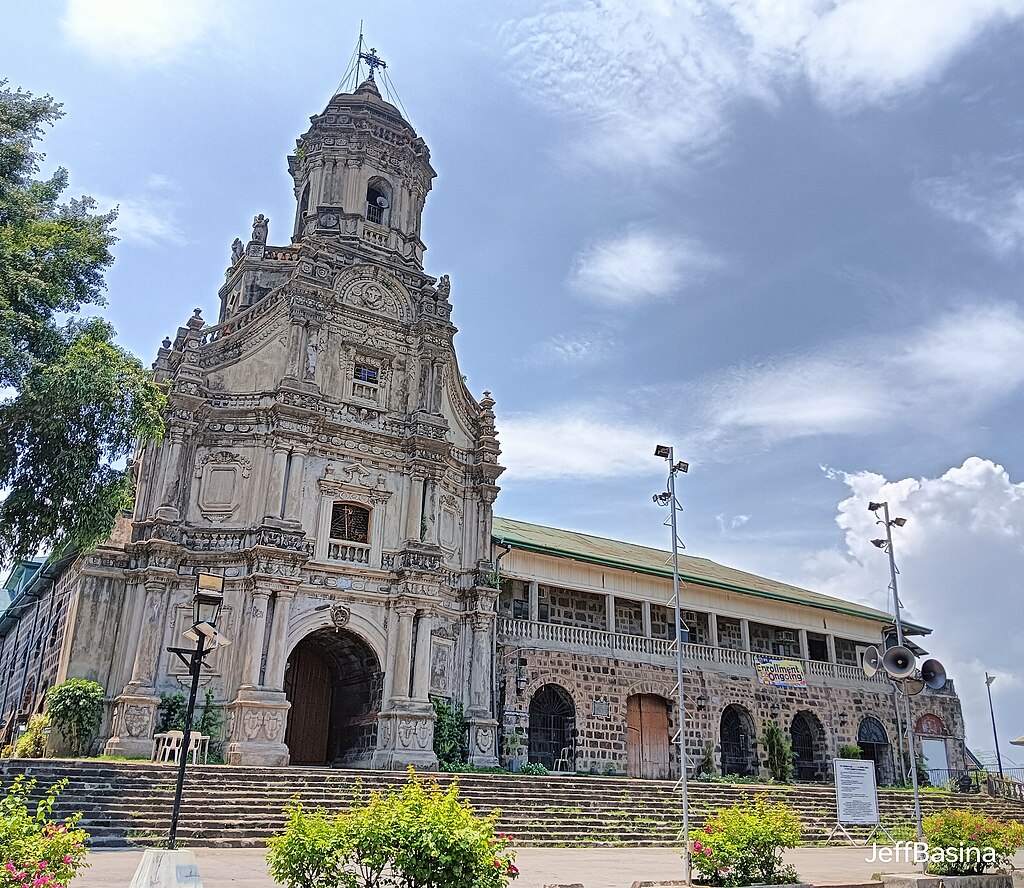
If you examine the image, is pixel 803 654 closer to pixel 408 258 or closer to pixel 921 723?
pixel 921 723

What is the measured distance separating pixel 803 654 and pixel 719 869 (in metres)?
27.7

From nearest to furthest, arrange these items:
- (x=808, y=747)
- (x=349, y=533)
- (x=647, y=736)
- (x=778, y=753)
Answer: (x=349, y=533) < (x=647, y=736) < (x=778, y=753) < (x=808, y=747)

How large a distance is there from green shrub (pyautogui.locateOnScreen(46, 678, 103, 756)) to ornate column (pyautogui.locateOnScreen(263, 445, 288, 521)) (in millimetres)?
5682

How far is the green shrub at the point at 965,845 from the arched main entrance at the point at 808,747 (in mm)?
22283

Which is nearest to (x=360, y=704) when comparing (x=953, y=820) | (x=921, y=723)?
A: (x=953, y=820)

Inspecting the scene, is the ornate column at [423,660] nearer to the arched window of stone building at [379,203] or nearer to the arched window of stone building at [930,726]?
the arched window of stone building at [379,203]

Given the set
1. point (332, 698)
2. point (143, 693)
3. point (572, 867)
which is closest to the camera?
point (572, 867)

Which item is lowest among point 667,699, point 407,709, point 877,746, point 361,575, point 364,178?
point 877,746

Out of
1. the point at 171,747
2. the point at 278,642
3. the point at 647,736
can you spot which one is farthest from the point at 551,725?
the point at 171,747

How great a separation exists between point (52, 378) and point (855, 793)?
16.7m

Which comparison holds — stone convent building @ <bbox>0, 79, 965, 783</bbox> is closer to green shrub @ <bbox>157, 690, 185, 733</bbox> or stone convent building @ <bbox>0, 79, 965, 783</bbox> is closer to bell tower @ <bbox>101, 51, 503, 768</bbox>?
bell tower @ <bbox>101, 51, 503, 768</bbox>

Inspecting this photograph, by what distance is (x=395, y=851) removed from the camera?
5.67 meters

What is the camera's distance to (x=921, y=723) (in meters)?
36.0

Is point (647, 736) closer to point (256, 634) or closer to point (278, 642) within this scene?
point (278, 642)
